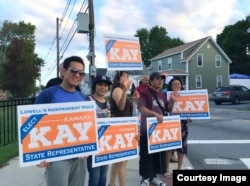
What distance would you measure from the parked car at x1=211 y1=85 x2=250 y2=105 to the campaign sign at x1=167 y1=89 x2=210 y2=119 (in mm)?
23123

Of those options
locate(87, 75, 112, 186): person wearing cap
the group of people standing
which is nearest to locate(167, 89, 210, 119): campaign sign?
the group of people standing

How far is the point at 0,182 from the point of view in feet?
18.4

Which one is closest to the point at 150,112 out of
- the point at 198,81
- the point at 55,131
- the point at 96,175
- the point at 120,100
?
the point at 120,100

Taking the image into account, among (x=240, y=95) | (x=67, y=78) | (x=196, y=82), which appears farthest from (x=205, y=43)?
(x=67, y=78)

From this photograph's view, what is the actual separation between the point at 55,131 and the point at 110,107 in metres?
1.56

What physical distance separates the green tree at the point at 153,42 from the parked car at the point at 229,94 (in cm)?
5211

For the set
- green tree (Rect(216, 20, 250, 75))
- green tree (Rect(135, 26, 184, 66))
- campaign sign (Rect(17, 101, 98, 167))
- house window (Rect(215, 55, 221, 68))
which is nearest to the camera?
campaign sign (Rect(17, 101, 98, 167))

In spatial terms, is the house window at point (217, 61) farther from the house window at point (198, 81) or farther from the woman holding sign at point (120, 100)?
the woman holding sign at point (120, 100)

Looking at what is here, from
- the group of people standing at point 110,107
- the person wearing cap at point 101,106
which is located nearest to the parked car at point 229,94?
the group of people standing at point 110,107

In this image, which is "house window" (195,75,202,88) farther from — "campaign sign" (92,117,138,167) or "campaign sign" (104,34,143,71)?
"campaign sign" (92,117,138,167)

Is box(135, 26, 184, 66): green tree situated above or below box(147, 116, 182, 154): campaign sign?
above

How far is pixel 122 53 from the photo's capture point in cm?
478

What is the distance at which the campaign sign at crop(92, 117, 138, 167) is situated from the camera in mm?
4090

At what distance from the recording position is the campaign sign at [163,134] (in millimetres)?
4926
